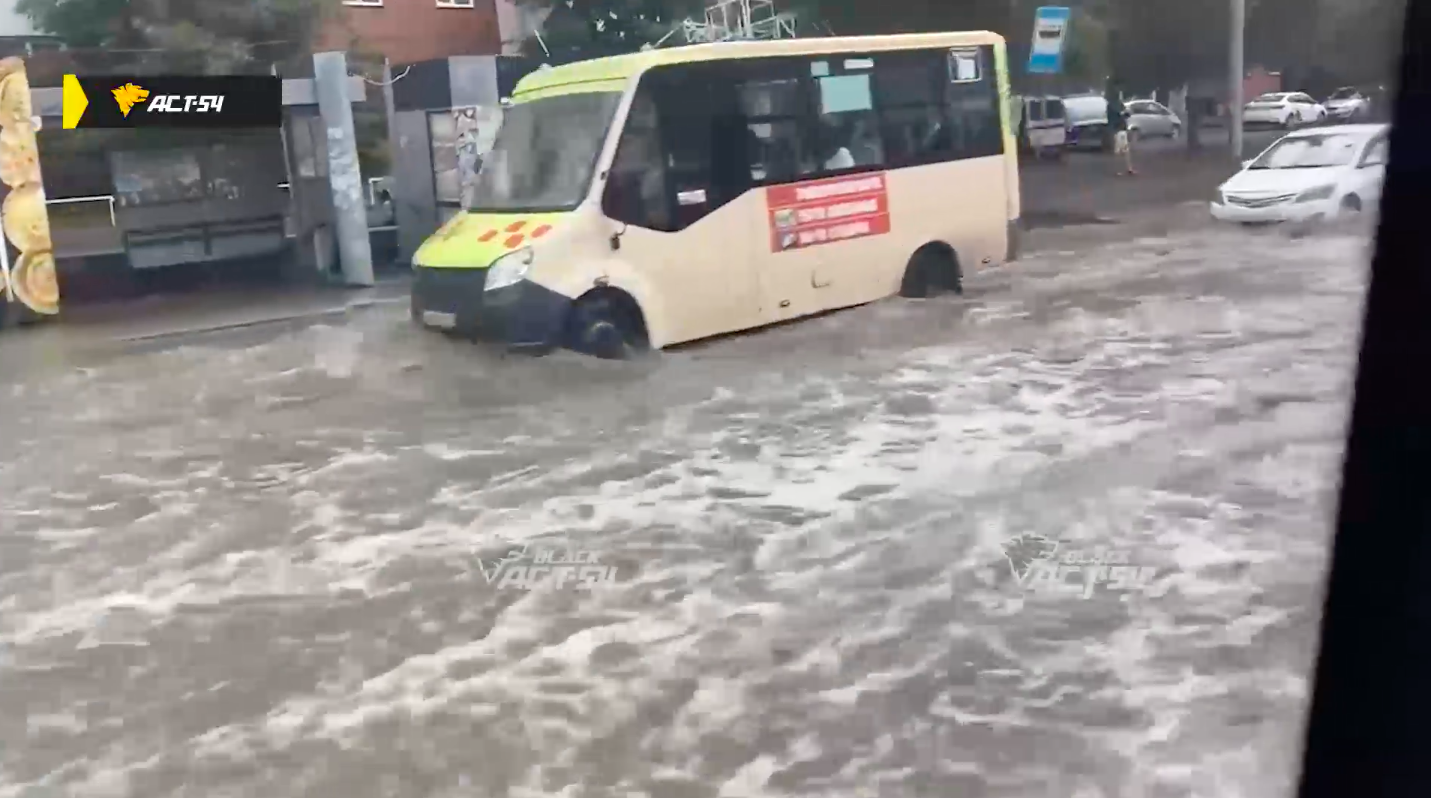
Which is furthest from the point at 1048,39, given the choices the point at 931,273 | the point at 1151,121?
the point at 931,273

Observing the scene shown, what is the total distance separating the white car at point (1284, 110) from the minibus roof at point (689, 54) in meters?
2.08

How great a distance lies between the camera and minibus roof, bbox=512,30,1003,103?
808 cm

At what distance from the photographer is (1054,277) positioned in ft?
32.6

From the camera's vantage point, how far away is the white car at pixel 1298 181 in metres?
6.99

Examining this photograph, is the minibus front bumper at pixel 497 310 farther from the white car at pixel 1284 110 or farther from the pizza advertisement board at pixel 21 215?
the pizza advertisement board at pixel 21 215

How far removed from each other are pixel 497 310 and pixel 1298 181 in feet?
18.0

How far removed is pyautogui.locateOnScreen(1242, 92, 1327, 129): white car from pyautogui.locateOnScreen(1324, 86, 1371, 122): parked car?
0.23 m

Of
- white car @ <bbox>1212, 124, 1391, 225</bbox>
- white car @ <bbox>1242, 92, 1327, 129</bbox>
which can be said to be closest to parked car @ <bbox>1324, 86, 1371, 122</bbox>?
white car @ <bbox>1212, 124, 1391, 225</bbox>

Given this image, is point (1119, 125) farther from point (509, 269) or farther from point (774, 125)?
point (509, 269)

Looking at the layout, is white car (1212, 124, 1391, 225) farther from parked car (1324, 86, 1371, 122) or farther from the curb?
the curb

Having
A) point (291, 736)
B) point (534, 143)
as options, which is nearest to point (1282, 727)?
point (291, 736)

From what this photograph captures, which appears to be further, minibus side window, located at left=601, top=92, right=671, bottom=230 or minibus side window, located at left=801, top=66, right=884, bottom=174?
minibus side window, located at left=801, top=66, right=884, bottom=174

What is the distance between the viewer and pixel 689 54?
8.21 meters

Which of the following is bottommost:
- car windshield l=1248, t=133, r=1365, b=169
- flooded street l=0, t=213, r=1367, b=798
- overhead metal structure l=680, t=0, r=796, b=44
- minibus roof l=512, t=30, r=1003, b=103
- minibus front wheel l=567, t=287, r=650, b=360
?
flooded street l=0, t=213, r=1367, b=798
